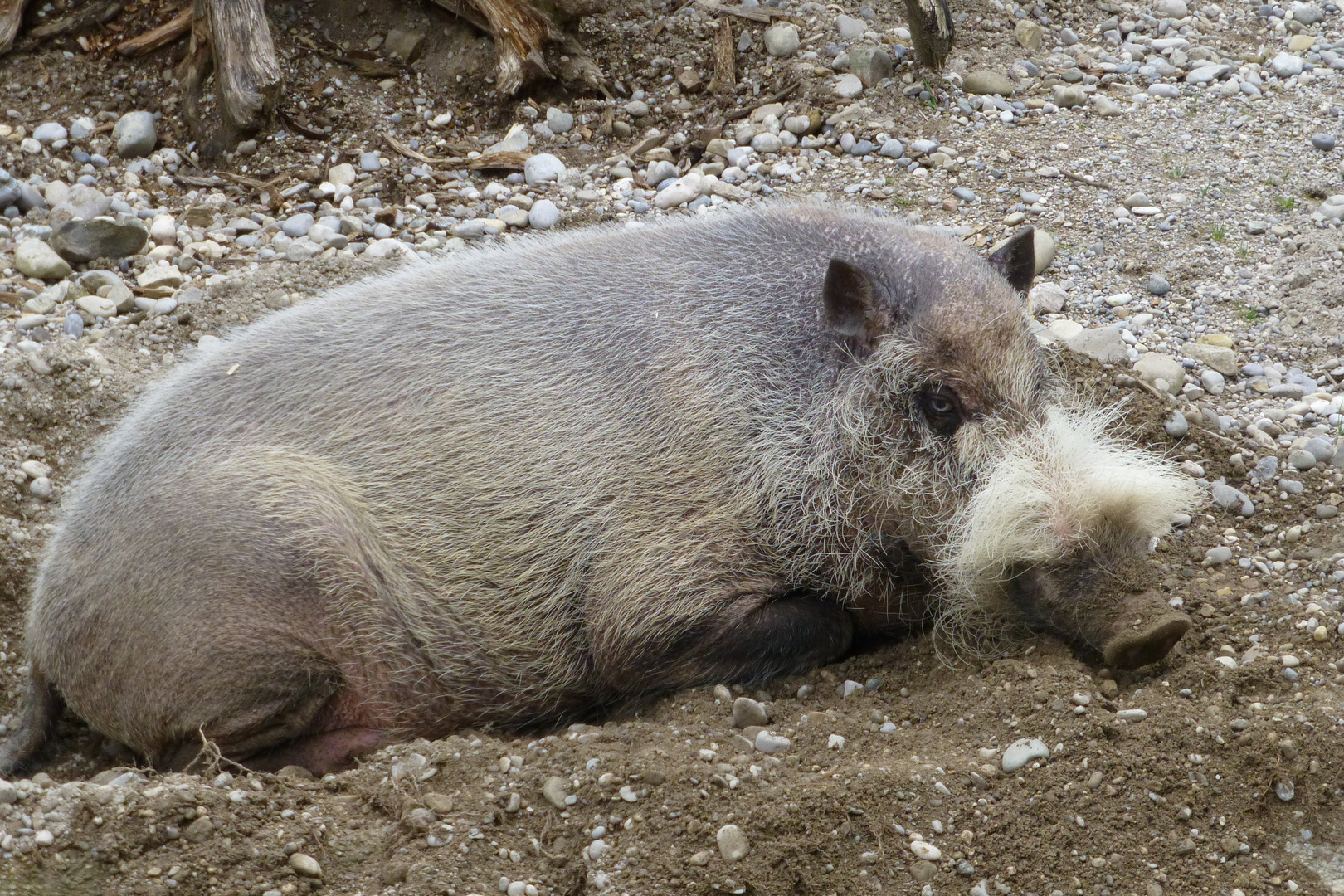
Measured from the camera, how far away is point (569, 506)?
198 inches

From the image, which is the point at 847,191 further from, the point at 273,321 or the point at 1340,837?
the point at 1340,837

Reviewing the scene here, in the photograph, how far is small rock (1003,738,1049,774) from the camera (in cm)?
409

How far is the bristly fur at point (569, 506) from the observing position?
15.7 ft

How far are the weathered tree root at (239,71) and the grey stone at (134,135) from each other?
29cm

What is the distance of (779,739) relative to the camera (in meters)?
4.36

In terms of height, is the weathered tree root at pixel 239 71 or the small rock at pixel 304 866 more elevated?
the weathered tree root at pixel 239 71

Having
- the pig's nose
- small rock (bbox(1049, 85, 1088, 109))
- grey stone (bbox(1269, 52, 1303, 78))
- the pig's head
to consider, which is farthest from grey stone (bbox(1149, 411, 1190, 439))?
grey stone (bbox(1269, 52, 1303, 78))

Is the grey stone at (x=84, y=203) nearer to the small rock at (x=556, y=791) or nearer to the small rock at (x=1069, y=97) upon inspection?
the small rock at (x=556, y=791)

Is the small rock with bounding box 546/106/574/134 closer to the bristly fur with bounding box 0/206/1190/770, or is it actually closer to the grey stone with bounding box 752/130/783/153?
the grey stone with bounding box 752/130/783/153

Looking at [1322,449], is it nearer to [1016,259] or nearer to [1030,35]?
[1016,259]

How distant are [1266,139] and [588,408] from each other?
5521mm

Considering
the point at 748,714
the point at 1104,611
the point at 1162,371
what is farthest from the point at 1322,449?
the point at 748,714

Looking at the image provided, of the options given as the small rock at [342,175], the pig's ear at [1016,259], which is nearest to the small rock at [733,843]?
the pig's ear at [1016,259]

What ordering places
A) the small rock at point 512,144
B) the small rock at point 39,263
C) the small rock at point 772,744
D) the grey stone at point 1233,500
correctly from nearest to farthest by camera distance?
the small rock at point 772,744
the grey stone at point 1233,500
the small rock at point 39,263
the small rock at point 512,144
